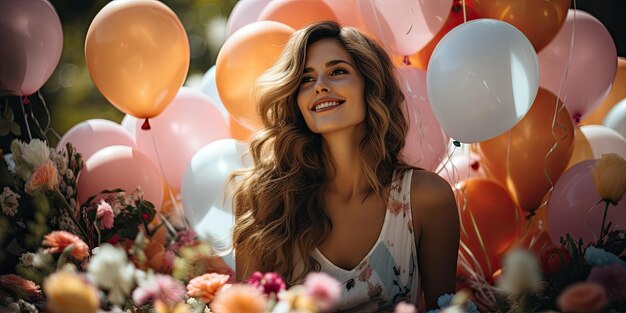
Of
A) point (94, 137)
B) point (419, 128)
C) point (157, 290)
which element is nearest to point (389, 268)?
point (419, 128)

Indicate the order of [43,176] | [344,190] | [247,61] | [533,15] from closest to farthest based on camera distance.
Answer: [43,176] → [344,190] → [533,15] → [247,61]

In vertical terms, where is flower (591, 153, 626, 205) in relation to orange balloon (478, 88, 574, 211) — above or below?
above

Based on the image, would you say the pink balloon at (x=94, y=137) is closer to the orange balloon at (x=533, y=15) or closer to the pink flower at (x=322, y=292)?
the orange balloon at (x=533, y=15)

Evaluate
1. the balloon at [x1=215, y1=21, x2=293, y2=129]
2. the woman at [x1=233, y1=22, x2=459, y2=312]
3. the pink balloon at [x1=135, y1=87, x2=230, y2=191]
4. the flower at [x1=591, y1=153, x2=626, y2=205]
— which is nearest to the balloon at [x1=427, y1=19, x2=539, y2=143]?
the woman at [x1=233, y1=22, x2=459, y2=312]

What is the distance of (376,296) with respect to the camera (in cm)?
207

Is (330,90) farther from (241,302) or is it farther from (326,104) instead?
(241,302)

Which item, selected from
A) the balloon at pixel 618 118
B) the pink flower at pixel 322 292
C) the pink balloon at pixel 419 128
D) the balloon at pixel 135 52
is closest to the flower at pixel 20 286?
the balloon at pixel 135 52

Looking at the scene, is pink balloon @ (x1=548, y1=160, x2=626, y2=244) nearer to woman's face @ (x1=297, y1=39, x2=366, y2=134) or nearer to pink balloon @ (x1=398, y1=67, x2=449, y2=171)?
pink balloon @ (x1=398, y1=67, x2=449, y2=171)

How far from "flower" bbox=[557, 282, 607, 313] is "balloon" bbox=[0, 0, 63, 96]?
6.76 ft

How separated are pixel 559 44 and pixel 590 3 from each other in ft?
12.0

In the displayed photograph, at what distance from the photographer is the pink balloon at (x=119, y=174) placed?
2533 mm

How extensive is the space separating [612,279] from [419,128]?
50.2 inches

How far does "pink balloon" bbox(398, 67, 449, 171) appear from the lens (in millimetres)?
2545

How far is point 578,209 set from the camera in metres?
2.29
